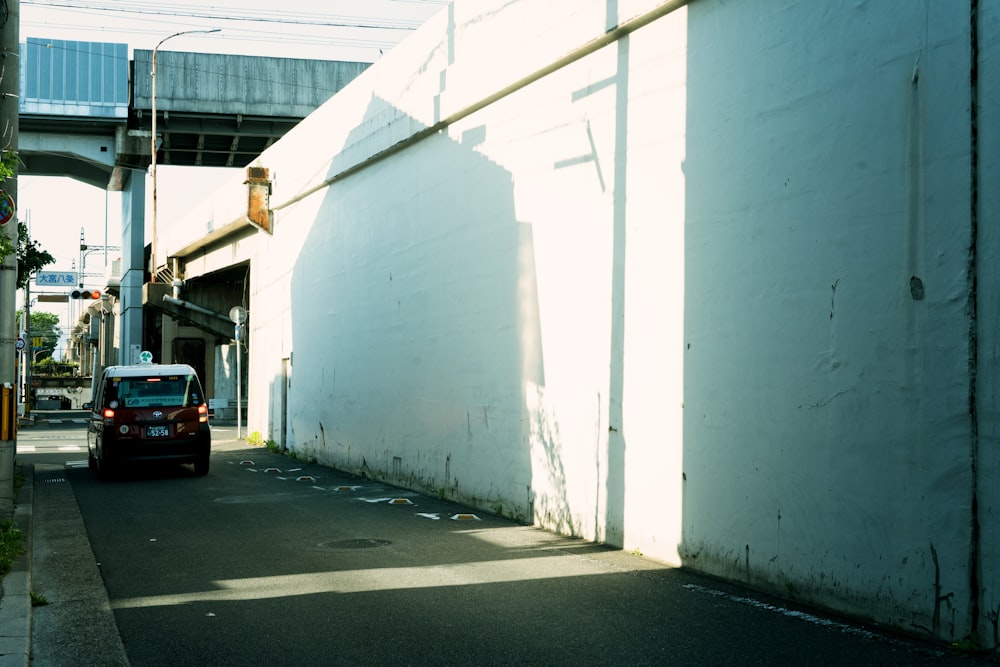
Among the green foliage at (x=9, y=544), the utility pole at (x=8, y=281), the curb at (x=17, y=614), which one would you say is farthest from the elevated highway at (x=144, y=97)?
the curb at (x=17, y=614)

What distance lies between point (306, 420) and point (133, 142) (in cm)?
2597

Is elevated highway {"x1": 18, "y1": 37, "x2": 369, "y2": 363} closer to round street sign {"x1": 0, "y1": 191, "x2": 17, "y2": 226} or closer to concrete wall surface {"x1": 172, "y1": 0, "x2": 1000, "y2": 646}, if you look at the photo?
concrete wall surface {"x1": 172, "y1": 0, "x2": 1000, "y2": 646}

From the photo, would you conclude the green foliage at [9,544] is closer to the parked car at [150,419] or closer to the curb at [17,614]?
the curb at [17,614]

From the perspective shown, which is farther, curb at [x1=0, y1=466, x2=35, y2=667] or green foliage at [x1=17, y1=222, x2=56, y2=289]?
green foliage at [x1=17, y1=222, x2=56, y2=289]

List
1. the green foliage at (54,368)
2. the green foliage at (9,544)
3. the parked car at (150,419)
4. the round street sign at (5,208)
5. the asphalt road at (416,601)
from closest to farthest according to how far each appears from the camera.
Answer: the asphalt road at (416,601), the green foliage at (9,544), the round street sign at (5,208), the parked car at (150,419), the green foliage at (54,368)

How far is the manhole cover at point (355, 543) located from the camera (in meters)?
9.80

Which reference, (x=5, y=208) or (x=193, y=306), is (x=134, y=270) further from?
(x=5, y=208)

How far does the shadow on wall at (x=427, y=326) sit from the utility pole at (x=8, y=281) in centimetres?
527

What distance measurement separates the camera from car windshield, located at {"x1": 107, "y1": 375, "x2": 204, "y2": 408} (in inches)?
661

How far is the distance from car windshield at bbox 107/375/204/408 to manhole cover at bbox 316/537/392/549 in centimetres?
788

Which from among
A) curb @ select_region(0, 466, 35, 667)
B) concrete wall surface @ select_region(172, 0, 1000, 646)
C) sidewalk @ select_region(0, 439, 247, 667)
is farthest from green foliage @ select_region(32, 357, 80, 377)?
curb @ select_region(0, 466, 35, 667)

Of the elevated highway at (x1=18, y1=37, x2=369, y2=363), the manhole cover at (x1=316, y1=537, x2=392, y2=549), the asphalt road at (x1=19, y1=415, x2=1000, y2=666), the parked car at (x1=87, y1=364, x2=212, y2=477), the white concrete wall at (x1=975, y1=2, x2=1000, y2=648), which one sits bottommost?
the manhole cover at (x1=316, y1=537, x2=392, y2=549)

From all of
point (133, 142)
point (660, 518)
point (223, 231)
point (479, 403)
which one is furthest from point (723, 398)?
point (133, 142)

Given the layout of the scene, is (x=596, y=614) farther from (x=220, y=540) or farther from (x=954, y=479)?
(x=220, y=540)
